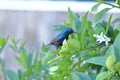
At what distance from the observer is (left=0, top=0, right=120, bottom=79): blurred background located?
3529mm

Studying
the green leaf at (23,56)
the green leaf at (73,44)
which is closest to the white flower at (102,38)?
the green leaf at (73,44)

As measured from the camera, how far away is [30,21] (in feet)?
11.7

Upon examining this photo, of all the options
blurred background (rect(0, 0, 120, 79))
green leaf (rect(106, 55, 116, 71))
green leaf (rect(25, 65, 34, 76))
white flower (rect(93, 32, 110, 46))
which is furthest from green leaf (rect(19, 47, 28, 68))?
blurred background (rect(0, 0, 120, 79))

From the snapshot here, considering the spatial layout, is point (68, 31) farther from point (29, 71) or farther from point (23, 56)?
point (23, 56)

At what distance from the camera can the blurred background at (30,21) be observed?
11.6 feet

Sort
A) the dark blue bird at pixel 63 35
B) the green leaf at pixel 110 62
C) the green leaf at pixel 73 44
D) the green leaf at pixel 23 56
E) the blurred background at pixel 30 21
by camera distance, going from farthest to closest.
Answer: the blurred background at pixel 30 21, the green leaf at pixel 23 56, the dark blue bird at pixel 63 35, the green leaf at pixel 73 44, the green leaf at pixel 110 62

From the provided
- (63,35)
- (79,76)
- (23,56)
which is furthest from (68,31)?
(23,56)

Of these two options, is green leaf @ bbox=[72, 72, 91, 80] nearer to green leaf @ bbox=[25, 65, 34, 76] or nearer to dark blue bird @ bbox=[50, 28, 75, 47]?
dark blue bird @ bbox=[50, 28, 75, 47]

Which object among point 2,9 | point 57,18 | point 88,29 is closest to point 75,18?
point 88,29

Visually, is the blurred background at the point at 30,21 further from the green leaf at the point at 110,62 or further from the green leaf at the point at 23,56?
the green leaf at the point at 110,62

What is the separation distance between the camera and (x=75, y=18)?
34.3 inches

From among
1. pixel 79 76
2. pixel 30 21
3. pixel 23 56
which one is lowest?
pixel 30 21

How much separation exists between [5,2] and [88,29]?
2980 mm

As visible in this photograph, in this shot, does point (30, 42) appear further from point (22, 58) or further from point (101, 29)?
point (101, 29)
